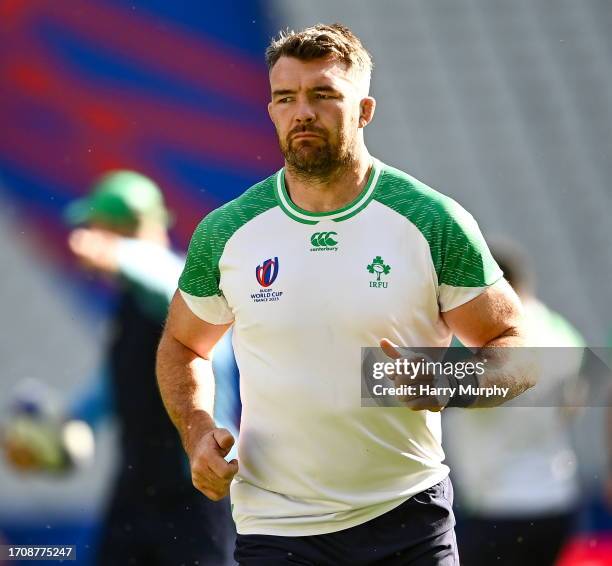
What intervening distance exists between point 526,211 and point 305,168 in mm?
3328

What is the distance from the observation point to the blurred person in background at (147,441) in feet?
14.5

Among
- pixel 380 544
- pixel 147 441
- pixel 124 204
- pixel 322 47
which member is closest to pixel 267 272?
pixel 322 47

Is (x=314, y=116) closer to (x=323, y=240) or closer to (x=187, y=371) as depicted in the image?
(x=323, y=240)

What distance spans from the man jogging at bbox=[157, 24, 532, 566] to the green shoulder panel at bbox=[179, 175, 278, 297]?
0.10ft

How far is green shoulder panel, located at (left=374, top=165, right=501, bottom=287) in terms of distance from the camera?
2.87 metres

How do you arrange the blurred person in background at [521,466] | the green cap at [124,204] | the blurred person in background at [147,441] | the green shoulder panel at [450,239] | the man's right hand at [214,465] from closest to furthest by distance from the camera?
the man's right hand at [214,465], the green shoulder panel at [450,239], the blurred person in background at [147,441], the blurred person in background at [521,466], the green cap at [124,204]

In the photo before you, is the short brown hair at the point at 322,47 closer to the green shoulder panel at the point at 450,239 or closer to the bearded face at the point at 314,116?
the bearded face at the point at 314,116

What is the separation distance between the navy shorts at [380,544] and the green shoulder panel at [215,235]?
2.07 ft

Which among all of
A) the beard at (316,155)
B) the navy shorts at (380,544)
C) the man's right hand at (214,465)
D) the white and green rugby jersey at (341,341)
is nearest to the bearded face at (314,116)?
the beard at (316,155)

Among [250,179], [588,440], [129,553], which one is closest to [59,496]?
[129,553]

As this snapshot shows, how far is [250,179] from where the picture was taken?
5.87 metres

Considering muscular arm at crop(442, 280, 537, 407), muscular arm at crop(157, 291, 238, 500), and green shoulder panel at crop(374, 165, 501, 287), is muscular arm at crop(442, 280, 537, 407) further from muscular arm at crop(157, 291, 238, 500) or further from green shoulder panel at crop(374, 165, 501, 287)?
muscular arm at crop(157, 291, 238, 500)

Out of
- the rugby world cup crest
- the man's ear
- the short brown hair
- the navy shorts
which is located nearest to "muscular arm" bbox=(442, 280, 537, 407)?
the navy shorts

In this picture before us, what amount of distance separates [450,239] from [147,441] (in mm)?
1996
